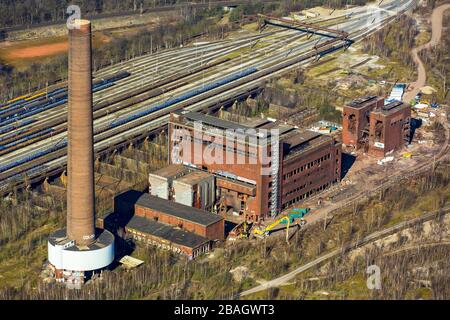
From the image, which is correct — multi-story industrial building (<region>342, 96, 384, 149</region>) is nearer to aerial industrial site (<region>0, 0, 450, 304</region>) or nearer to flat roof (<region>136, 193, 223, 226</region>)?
aerial industrial site (<region>0, 0, 450, 304</region>)

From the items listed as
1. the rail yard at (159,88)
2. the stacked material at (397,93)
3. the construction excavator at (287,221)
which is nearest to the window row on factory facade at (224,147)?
the construction excavator at (287,221)

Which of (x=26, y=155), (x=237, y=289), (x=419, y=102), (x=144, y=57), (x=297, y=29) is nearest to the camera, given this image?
(x=237, y=289)

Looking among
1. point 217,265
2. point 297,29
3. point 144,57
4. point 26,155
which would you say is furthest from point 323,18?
point 217,265

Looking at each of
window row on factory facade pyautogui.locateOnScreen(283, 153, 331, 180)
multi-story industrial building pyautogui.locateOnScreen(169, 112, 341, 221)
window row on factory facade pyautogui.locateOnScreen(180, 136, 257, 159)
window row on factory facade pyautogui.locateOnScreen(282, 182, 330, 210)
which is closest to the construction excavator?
window row on factory facade pyautogui.locateOnScreen(282, 182, 330, 210)

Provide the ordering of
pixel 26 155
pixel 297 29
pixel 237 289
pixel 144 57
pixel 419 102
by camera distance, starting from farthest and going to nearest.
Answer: pixel 297 29
pixel 144 57
pixel 419 102
pixel 26 155
pixel 237 289

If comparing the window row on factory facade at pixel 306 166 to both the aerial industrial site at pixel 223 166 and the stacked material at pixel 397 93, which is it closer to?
the aerial industrial site at pixel 223 166

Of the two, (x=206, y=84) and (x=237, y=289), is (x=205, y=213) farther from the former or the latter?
(x=206, y=84)
